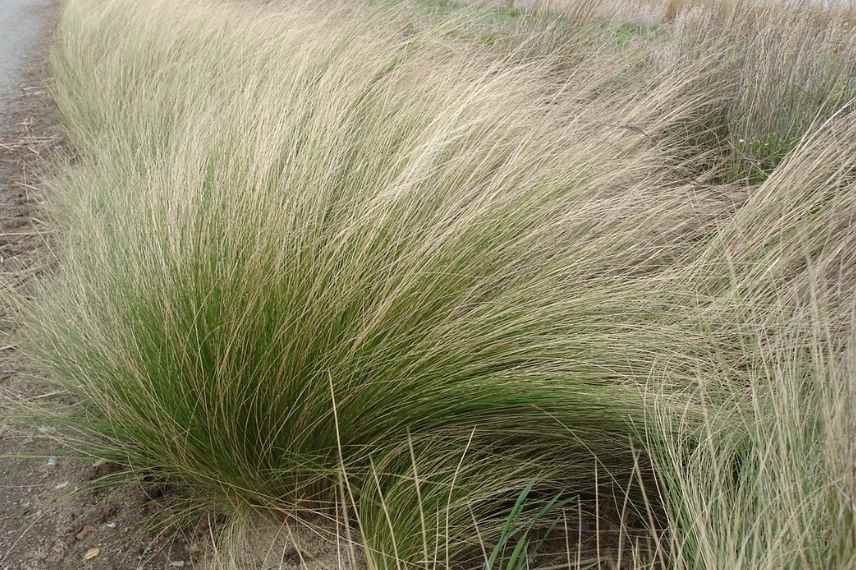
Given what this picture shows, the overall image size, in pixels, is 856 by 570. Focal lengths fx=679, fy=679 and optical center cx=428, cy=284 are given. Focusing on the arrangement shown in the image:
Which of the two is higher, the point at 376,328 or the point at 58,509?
the point at 376,328

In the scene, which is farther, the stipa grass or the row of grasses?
the stipa grass

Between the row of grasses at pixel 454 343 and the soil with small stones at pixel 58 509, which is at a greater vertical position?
the row of grasses at pixel 454 343

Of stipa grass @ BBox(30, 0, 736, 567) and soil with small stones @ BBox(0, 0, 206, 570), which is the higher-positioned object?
stipa grass @ BBox(30, 0, 736, 567)

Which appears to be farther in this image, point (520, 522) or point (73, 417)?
point (73, 417)

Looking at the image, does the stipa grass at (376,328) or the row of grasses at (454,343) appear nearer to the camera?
the row of grasses at (454,343)

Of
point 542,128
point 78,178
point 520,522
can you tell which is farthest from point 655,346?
point 78,178

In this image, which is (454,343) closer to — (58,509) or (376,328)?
(376,328)

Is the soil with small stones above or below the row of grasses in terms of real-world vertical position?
below

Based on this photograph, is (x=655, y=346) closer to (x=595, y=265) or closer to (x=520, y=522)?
(x=595, y=265)

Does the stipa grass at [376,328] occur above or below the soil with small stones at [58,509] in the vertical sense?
above

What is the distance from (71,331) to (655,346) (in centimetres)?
116

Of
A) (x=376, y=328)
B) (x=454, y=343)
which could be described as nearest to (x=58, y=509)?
(x=376, y=328)

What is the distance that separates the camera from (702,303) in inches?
54.9

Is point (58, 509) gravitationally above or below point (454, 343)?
below
